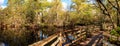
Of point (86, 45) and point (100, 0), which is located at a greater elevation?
point (100, 0)

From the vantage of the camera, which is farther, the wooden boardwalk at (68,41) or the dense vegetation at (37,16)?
the dense vegetation at (37,16)

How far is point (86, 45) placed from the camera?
45.8 feet

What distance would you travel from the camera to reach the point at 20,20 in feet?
192

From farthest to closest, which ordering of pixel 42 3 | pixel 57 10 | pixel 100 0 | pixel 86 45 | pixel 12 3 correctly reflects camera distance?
pixel 57 10 < pixel 42 3 < pixel 12 3 < pixel 100 0 < pixel 86 45

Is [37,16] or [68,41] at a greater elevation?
[37,16]

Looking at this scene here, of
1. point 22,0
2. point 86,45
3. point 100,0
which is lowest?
point 86,45

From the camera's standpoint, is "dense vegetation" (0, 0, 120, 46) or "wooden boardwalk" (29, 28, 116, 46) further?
"dense vegetation" (0, 0, 120, 46)

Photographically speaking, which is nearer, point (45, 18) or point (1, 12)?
point (1, 12)

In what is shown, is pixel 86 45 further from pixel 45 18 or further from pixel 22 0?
pixel 45 18

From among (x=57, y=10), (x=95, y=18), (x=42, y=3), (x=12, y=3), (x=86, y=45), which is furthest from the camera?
(x=95, y=18)

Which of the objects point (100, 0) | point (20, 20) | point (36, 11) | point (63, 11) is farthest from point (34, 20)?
point (100, 0)

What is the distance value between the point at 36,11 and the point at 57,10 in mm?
12635

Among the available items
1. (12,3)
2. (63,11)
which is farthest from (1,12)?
(63,11)

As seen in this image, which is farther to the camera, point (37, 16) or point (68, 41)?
point (37, 16)
